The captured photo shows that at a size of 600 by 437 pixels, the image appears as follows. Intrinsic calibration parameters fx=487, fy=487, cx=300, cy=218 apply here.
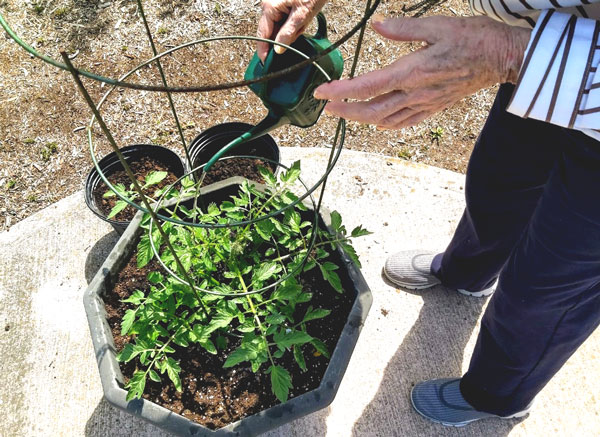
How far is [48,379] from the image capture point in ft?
5.33

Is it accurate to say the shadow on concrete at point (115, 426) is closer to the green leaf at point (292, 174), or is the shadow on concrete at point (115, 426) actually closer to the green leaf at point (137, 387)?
the green leaf at point (137, 387)

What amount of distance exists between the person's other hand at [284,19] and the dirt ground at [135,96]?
4.04ft

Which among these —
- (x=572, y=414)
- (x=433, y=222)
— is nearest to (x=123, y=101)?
(x=433, y=222)

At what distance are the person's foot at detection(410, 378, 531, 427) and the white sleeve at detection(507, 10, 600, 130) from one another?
103cm

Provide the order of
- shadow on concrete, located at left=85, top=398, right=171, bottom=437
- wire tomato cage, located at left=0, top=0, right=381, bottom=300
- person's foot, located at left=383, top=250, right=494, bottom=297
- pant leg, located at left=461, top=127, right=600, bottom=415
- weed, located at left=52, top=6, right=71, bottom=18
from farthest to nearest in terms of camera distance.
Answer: weed, located at left=52, top=6, right=71, bottom=18, person's foot, located at left=383, top=250, right=494, bottom=297, shadow on concrete, located at left=85, top=398, right=171, bottom=437, pant leg, located at left=461, top=127, right=600, bottom=415, wire tomato cage, located at left=0, top=0, right=381, bottom=300

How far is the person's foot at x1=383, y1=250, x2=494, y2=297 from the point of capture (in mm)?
1791

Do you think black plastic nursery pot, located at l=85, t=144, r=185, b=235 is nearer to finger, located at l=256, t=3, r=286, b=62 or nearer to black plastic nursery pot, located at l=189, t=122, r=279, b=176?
black plastic nursery pot, located at l=189, t=122, r=279, b=176

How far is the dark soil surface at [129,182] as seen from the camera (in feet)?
6.05

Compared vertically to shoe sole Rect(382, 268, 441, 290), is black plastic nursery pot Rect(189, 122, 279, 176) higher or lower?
higher

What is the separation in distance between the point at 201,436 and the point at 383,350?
76 cm

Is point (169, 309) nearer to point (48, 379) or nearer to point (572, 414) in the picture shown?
point (48, 379)

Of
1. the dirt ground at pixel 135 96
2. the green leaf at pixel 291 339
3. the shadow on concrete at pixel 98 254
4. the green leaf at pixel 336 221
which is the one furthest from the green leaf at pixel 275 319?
the dirt ground at pixel 135 96

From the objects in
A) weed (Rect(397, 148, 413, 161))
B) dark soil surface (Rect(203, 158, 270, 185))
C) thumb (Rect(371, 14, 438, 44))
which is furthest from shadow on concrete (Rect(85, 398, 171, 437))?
weed (Rect(397, 148, 413, 161))

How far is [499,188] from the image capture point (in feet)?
4.39
